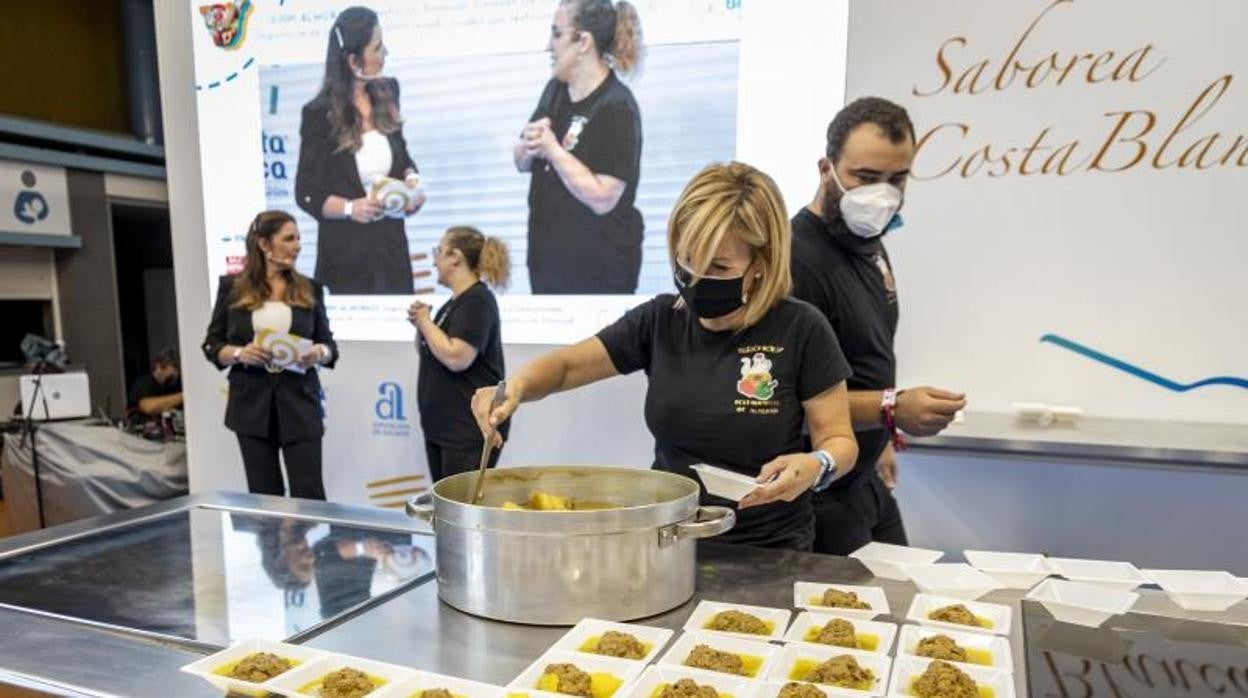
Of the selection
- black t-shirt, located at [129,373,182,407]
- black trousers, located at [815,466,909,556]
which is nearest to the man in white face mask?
black trousers, located at [815,466,909,556]

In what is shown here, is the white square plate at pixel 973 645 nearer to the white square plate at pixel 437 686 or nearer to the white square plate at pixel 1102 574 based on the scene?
the white square plate at pixel 1102 574

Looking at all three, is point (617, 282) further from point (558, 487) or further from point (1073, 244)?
point (558, 487)

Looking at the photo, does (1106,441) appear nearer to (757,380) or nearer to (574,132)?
(757,380)

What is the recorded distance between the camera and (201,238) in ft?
12.8

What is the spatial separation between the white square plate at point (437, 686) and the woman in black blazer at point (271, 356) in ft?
7.20

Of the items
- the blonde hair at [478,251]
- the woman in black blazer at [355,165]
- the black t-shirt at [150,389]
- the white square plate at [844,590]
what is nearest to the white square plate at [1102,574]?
the white square plate at [844,590]

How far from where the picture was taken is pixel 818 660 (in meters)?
0.95

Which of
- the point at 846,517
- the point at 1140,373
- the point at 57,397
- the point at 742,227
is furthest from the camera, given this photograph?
the point at 57,397

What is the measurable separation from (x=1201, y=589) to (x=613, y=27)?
104 inches

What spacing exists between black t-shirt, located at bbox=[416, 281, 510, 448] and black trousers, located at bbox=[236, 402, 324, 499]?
19.4 inches

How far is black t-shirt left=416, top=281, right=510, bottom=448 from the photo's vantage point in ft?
8.82

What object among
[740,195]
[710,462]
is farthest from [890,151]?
[710,462]

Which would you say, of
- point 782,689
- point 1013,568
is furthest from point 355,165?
point 782,689

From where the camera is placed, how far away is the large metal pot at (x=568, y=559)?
103 cm
